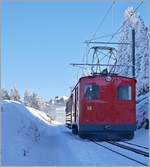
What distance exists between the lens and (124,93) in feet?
58.1

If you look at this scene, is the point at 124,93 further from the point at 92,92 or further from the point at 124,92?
the point at 92,92

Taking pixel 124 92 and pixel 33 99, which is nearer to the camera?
pixel 124 92

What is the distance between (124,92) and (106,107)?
97 centimetres

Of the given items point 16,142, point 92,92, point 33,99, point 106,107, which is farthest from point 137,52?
point 33,99

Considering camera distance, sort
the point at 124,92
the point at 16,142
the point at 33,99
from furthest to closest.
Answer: the point at 33,99 → the point at 124,92 → the point at 16,142

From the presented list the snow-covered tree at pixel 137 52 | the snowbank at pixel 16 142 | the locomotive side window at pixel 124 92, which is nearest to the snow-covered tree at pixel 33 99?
the snow-covered tree at pixel 137 52

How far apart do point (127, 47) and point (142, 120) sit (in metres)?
7.90

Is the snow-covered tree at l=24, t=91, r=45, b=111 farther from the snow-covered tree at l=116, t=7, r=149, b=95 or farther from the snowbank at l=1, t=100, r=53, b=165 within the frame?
the snowbank at l=1, t=100, r=53, b=165

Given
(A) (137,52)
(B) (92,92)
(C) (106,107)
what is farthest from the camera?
(A) (137,52)

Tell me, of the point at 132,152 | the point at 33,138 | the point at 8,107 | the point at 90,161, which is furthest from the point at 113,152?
the point at 8,107

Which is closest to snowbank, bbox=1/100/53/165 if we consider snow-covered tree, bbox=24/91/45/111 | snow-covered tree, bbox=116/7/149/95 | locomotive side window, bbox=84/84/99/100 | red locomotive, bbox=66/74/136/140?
red locomotive, bbox=66/74/136/140

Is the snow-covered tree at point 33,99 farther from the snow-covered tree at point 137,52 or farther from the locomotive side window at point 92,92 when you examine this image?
the locomotive side window at point 92,92

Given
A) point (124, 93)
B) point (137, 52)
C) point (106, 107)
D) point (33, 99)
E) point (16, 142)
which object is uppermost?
point (137, 52)

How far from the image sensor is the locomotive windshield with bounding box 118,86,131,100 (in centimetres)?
1761
